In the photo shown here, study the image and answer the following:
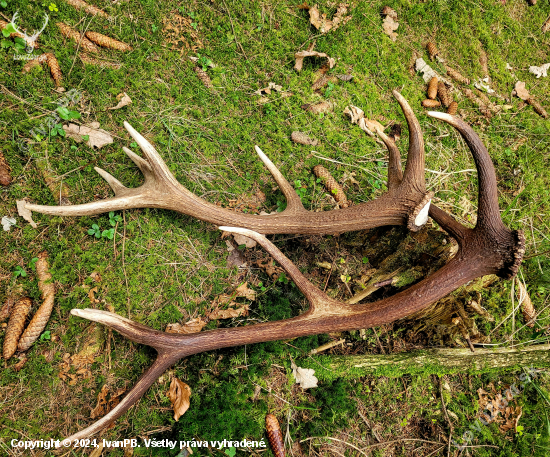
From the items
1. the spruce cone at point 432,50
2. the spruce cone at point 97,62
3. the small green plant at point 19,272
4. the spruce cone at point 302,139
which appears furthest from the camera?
the spruce cone at point 432,50

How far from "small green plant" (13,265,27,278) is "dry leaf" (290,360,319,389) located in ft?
7.50

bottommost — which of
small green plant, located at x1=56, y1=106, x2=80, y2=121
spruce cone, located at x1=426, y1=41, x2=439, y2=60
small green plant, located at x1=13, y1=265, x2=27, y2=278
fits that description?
small green plant, located at x1=13, y1=265, x2=27, y2=278

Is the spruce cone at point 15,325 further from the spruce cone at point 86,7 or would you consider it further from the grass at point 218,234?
the spruce cone at point 86,7

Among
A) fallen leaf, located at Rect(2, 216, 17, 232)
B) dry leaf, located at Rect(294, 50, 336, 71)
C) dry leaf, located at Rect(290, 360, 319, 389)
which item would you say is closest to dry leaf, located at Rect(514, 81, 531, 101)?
dry leaf, located at Rect(294, 50, 336, 71)

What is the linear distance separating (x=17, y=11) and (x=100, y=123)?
4.00 ft

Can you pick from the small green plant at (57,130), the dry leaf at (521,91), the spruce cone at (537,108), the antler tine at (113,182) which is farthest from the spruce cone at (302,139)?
the spruce cone at (537,108)

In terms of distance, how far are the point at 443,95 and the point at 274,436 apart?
13.6 feet

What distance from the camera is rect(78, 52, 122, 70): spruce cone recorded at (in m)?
3.08

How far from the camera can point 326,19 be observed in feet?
12.6

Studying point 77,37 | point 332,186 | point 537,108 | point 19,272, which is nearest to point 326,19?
point 332,186

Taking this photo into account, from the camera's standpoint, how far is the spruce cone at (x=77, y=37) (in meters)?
3.05

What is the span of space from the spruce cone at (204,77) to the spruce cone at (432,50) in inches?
112

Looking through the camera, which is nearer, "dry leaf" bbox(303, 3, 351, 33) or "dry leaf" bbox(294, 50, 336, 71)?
"dry leaf" bbox(294, 50, 336, 71)

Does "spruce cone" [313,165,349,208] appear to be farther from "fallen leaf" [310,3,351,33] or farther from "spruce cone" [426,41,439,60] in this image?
"spruce cone" [426,41,439,60]
